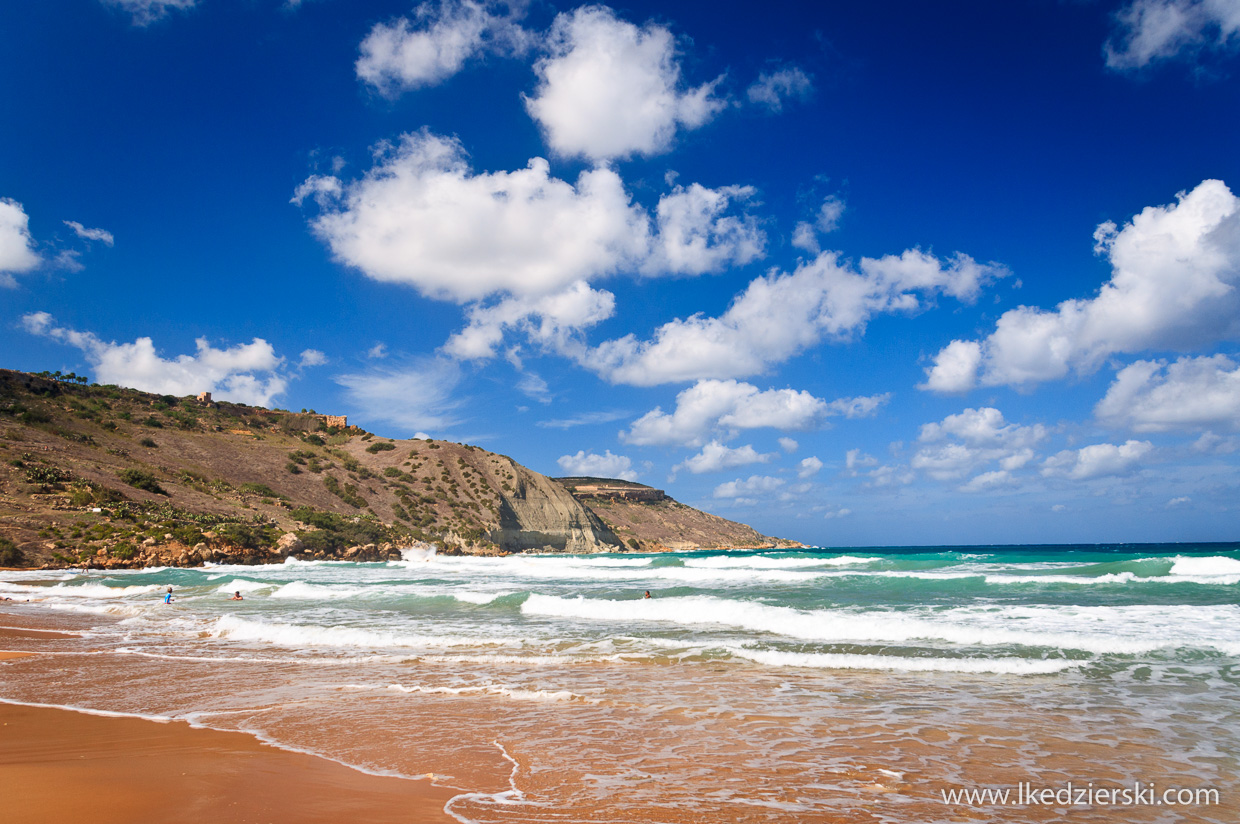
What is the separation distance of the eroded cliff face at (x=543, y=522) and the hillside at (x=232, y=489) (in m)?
0.20

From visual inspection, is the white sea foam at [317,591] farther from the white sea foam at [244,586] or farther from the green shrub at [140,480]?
the green shrub at [140,480]

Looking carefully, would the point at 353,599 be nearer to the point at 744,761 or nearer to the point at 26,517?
the point at 744,761

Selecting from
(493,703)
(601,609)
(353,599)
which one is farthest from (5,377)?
(493,703)

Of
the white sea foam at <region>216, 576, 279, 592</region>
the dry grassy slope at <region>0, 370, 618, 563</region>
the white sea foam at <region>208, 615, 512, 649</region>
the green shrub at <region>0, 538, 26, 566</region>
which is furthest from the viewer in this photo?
the dry grassy slope at <region>0, 370, 618, 563</region>

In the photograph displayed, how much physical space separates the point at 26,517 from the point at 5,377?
37874 mm

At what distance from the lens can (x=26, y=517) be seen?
A: 36719mm

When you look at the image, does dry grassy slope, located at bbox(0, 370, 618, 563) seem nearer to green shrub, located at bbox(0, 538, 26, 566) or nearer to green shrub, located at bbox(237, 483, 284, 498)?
green shrub, located at bbox(237, 483, 284, 498)

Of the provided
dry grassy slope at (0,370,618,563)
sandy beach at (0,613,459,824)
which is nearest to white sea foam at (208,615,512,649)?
sandy beach at (0,613,459,824)

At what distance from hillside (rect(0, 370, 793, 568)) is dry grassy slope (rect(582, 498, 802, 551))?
1513 cm

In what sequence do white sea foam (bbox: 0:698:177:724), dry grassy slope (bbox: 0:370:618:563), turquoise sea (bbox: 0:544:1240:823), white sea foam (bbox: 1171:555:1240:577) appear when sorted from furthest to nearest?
dry grassy slope (bbox: 0:370:618:563)
white sea foam (bbox: 1171:555:1240:577)
white sea foam (bbox: 0:698:177:724)
turquoise sea (bbox: 0:544:1240:823)

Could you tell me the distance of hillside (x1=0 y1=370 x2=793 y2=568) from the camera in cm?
3862

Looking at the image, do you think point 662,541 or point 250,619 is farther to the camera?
point 662,541

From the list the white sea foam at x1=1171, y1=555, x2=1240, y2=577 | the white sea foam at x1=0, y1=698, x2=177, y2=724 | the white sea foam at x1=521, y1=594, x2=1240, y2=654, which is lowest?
the white sea foam at x1=1171, y1=555, x2=1240, y2=577

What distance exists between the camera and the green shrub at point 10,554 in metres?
33.4
